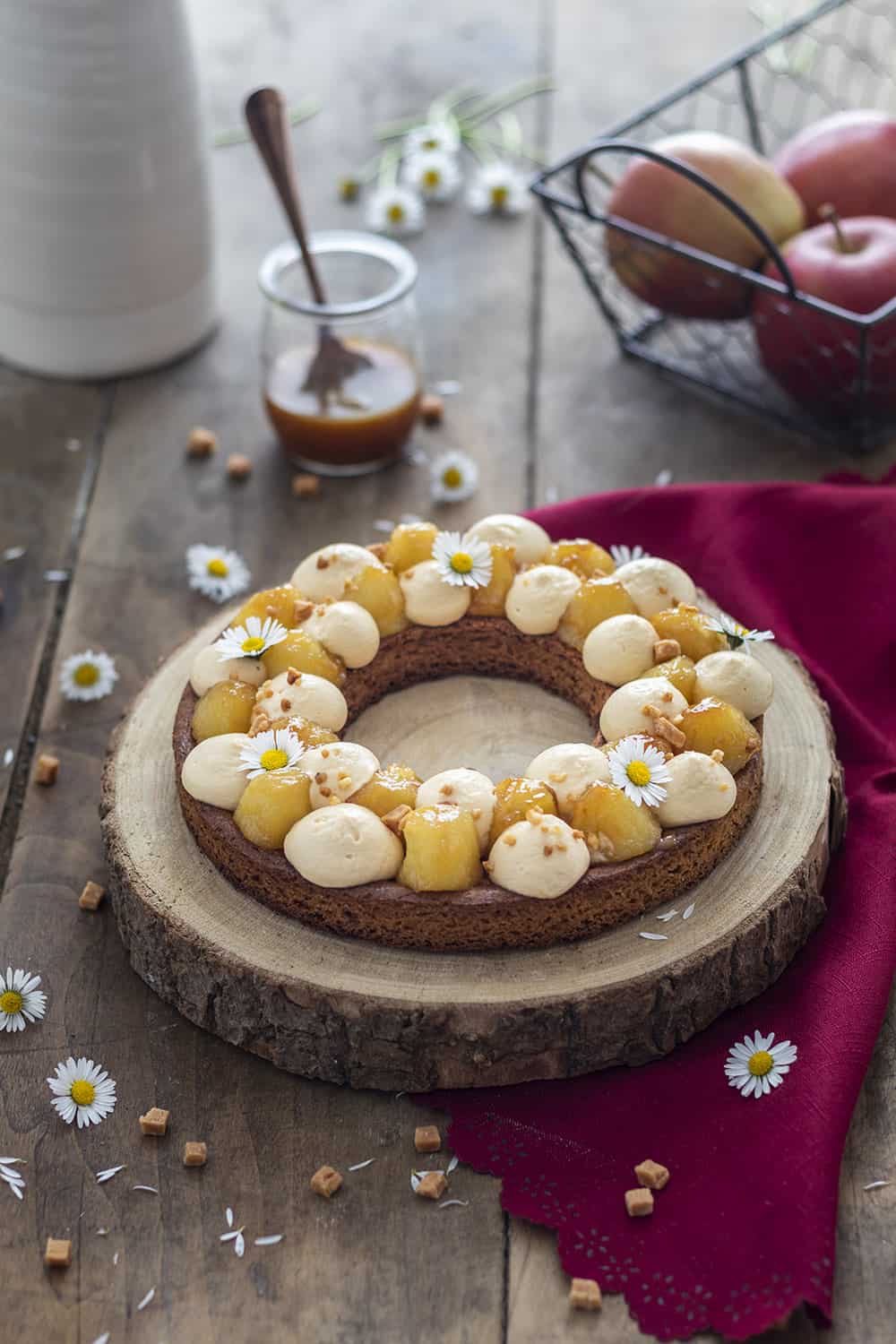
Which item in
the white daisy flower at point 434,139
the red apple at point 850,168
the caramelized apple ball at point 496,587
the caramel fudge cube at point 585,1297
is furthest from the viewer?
the white daisy flower at point 434,139

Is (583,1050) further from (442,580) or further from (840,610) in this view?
(840,610)

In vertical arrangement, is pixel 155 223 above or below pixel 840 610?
above

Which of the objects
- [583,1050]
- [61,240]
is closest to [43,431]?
[61,240]

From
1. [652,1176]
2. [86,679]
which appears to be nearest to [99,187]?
[86,679]

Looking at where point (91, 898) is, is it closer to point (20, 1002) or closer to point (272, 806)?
point (20, 1002)

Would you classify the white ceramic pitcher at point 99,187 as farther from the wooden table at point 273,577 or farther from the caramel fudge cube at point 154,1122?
the caramel fudge cube at point 154,1122

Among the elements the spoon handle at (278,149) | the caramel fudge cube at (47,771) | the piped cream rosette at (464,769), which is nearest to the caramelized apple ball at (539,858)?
the piped cream rosette at (464,769)

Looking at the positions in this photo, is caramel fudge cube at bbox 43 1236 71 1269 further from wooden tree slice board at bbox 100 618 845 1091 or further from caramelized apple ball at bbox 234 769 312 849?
caramelized apple ball at bbox 234 769 312 849
